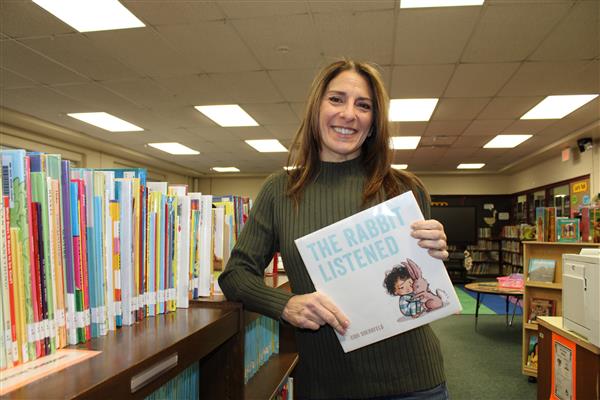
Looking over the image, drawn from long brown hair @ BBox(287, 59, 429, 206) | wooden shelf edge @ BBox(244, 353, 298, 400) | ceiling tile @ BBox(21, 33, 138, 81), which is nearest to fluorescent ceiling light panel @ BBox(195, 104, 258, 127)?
ceiling tile @ BBox(21, 33, 138, 81)

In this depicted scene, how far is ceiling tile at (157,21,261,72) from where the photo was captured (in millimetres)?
3277

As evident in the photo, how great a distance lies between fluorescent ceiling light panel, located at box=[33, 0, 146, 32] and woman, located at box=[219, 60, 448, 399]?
8.33ft

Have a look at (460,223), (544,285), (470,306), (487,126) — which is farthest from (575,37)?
(460,223)

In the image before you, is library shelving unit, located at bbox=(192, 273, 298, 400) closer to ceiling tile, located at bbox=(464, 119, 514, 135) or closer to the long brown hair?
the long brown hair

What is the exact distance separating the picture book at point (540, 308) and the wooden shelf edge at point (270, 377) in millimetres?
2860

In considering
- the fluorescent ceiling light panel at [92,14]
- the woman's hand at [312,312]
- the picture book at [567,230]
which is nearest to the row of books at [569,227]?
the picture book at [567,230]

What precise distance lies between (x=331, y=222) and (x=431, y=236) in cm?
24

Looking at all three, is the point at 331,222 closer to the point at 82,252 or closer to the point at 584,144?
the point at 82,252

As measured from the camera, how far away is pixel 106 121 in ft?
19.9

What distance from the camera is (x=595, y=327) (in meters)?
2.11

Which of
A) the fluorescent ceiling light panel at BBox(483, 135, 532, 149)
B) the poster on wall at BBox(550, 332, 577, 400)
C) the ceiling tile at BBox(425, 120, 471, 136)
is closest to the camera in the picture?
the poster on wall at BBox(550, 332, 577, 400)

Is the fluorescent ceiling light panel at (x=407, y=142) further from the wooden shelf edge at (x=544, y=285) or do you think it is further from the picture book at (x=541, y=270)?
the wooden shelf edge at (x=544, y=285)

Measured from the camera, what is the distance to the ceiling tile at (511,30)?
2.93 m

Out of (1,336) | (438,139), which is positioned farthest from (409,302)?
(438,139)
